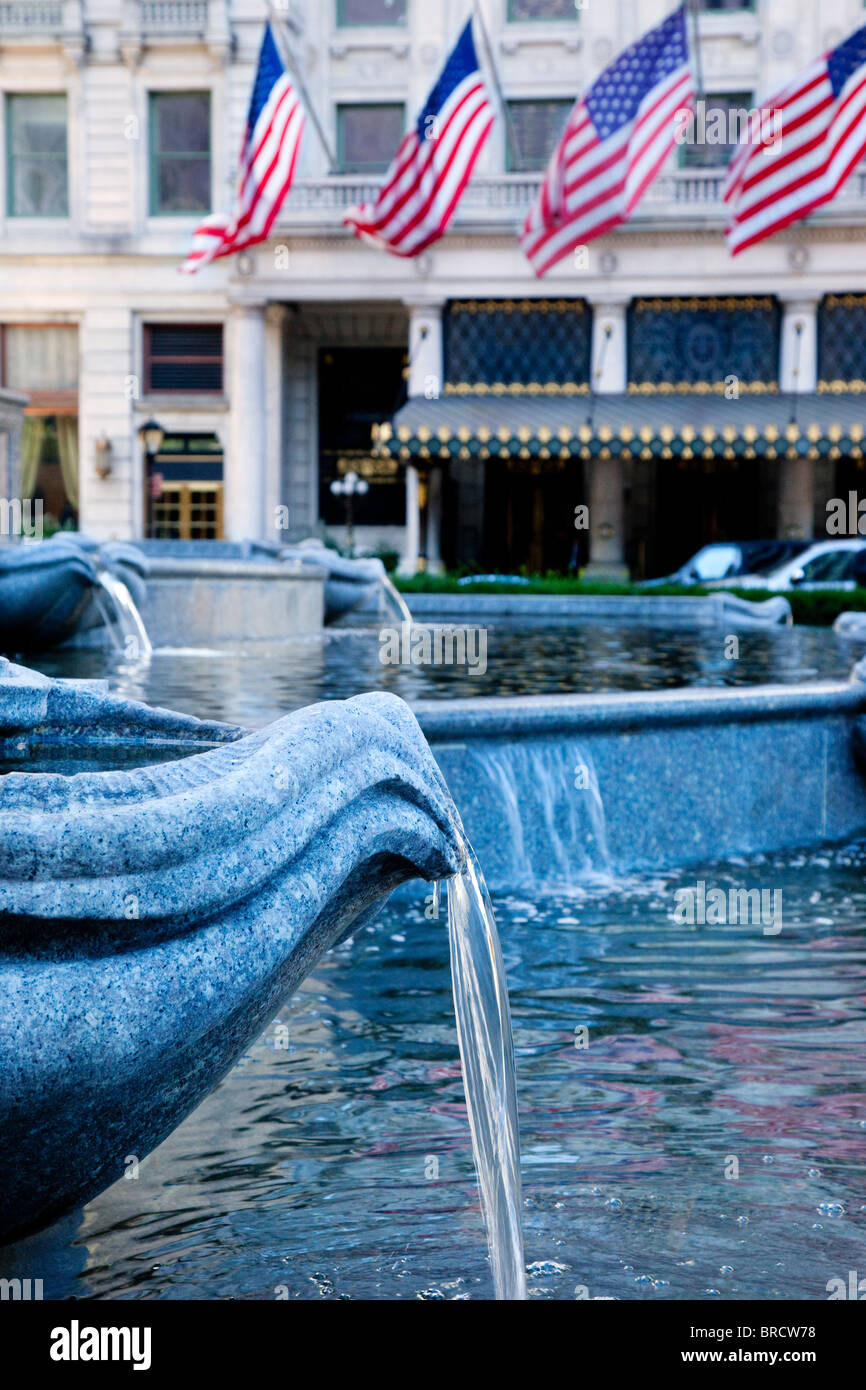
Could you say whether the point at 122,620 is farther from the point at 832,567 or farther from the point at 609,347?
the point at 609,347

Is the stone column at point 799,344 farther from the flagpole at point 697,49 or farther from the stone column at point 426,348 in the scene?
the stone column at point 426,348

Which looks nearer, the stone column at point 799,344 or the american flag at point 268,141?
the american flag at point 268,141

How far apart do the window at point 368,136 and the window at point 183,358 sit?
16.9 ft

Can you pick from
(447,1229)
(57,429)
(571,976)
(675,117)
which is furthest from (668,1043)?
(57,429)

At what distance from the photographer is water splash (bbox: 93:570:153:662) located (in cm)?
1208

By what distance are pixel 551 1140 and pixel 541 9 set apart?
125 ft

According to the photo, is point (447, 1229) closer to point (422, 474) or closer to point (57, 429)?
point (422, 474)

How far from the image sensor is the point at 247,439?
38.5 m

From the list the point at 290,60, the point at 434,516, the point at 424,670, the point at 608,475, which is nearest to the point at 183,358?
the point at 290,60

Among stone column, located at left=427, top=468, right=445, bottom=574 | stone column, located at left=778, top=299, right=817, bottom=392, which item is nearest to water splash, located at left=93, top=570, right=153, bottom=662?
stone column, located at left=427, top=468, right=445, bottom=574

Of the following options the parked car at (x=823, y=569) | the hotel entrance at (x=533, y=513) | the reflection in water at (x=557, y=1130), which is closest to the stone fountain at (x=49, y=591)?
the reflection in water at (x=557, y=1130)

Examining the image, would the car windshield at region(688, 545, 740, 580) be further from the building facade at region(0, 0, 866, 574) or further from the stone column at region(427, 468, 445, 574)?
the stone column at region(427, 468, 445, 574)

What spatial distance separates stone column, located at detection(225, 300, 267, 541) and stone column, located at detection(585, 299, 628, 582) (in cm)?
759

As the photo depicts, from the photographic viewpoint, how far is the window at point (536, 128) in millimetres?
38812
